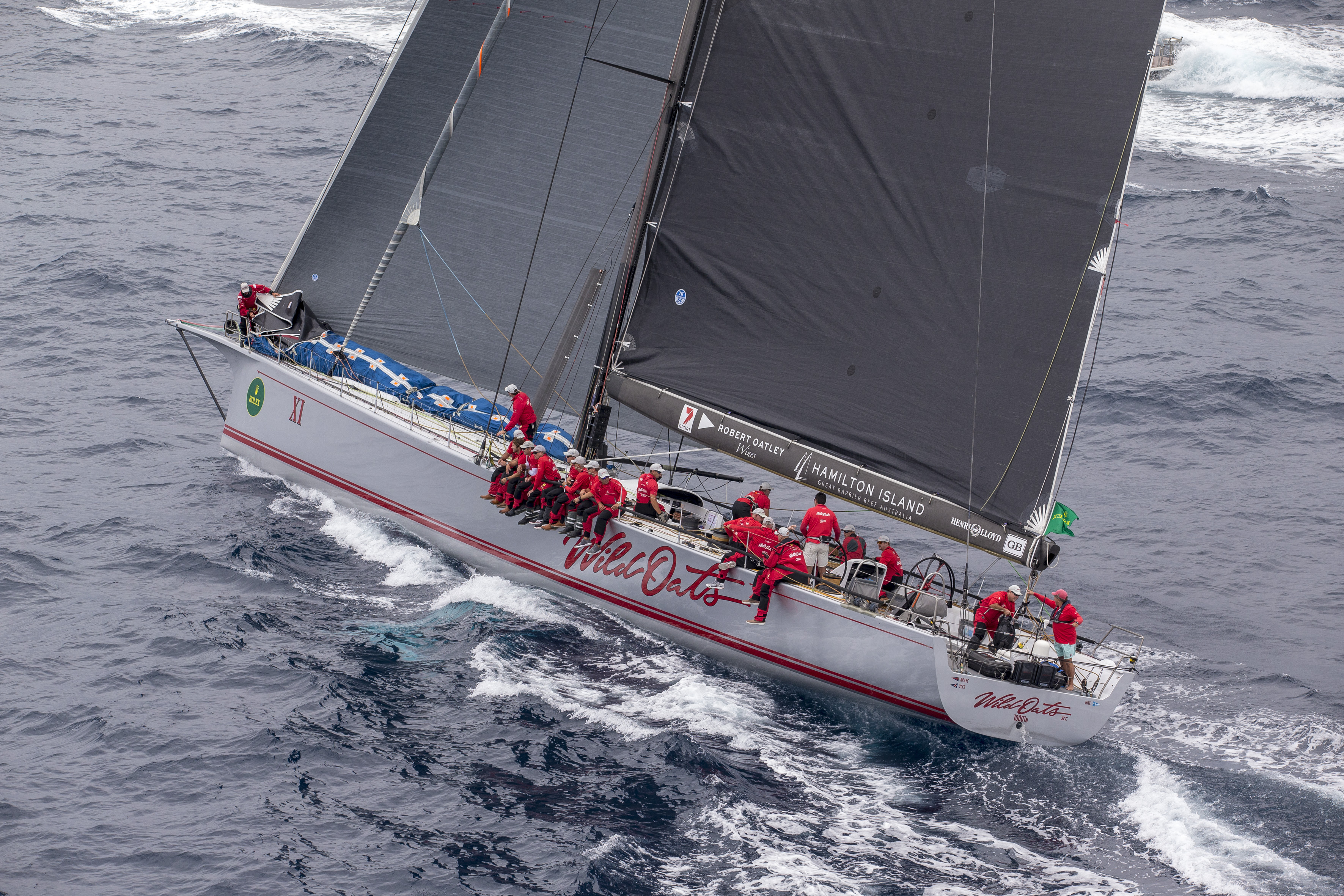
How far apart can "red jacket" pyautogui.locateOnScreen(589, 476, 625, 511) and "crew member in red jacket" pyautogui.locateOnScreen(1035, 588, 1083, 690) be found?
6.73 meters

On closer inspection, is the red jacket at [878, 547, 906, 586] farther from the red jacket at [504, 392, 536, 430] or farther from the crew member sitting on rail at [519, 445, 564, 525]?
the red jacket at [504, 392, 536, 430]

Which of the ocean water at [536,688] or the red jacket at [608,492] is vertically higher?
the red jacket at [608,492]

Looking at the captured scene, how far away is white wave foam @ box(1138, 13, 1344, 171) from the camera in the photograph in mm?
48344

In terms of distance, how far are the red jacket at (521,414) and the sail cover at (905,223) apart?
3051 mm

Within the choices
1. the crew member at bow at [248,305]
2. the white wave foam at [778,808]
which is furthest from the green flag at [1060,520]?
the crew member at bow at [248,305]

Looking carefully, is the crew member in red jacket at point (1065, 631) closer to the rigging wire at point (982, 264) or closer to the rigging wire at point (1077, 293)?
the rigging wire at point (982, 264)

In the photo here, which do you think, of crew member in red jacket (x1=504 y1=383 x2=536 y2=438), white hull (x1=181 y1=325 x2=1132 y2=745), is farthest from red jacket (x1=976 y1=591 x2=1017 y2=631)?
crew member in red jacket (x1=504 y1=383 x2=536 y2=438)

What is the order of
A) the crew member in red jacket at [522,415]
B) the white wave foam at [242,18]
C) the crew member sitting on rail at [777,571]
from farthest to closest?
1. the white wave foam at [242,18]
2. the crew member in red jacket at [522,415]
3. the crew member sitting on rail at [777,571]

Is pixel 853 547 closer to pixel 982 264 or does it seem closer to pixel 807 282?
pixel 807 282

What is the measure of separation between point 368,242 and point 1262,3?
53.3m

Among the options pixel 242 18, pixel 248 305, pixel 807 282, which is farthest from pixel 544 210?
pixel 242 18

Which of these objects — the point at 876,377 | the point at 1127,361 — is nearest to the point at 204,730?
the point at 876,377

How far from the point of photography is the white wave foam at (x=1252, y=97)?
48344 millimetres

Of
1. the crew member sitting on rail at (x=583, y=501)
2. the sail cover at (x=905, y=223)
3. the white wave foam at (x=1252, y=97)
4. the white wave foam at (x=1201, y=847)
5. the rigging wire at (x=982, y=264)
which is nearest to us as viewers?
the white wave foam at (x=1201, y=847)
